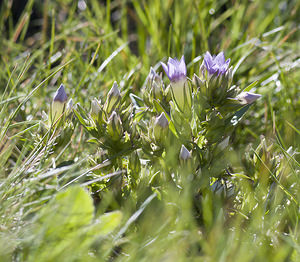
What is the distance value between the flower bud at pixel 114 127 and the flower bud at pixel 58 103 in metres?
0.13

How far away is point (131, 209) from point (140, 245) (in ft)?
0.50

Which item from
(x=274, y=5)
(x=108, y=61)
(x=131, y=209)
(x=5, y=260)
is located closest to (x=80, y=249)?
(x=5, y=260)

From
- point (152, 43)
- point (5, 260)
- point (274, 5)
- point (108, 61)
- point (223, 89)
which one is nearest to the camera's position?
point (5, 260)

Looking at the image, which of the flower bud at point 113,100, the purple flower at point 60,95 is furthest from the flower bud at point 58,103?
the flower bud at point 113,100

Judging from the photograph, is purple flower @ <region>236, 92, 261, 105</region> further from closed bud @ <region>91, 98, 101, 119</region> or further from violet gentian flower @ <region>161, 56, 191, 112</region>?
closed bud @ <region>91, 98, 101, 119</region>

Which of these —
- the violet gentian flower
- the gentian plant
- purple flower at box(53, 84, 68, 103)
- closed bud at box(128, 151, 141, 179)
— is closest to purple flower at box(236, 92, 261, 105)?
the gentian plant

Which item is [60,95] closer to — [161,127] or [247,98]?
[161,127]

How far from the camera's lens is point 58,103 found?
968 millimetres

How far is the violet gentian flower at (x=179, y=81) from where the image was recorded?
2.97 feet

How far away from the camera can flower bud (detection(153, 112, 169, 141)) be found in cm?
89

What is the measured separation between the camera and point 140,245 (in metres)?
0.75

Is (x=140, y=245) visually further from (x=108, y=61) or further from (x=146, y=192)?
(x=108, y=61)

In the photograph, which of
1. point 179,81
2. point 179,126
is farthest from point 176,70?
point 179,126

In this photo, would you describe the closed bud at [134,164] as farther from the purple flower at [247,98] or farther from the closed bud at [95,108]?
the purple flower at [247,98]
